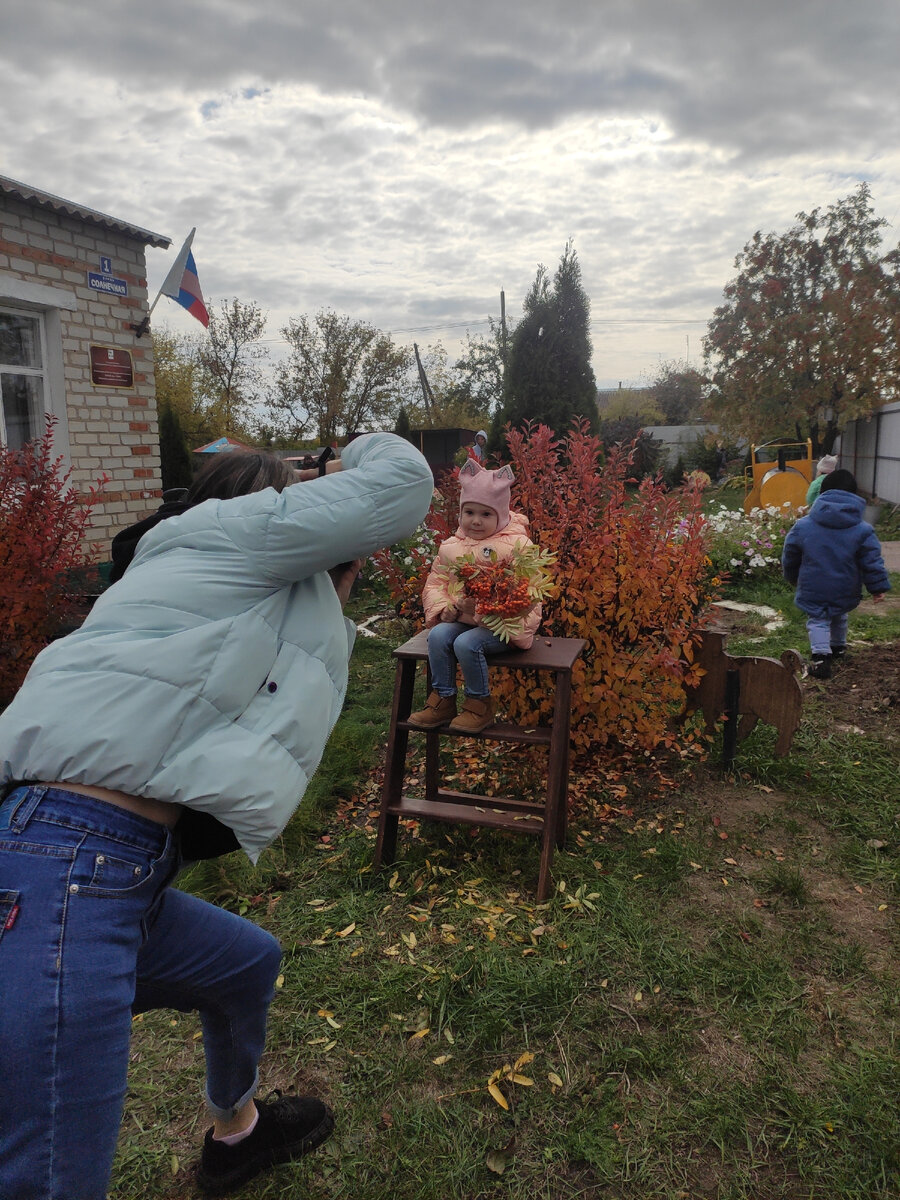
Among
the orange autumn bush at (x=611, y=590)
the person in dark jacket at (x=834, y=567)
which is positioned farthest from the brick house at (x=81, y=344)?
the person in dark jacket at (x=834, y=567)

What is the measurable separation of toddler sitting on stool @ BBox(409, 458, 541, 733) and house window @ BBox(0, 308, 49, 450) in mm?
5965

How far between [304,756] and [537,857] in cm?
224

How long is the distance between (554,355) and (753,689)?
10.8 meters

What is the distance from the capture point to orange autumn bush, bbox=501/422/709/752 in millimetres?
3938

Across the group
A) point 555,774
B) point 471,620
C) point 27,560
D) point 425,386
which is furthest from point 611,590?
point 425,386

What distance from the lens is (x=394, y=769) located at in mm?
3453

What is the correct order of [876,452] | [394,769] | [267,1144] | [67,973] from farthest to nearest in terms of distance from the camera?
[876,452] → [394,769] → [267,1144] → [67,973]

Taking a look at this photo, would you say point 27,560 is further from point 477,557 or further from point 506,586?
point 506,586

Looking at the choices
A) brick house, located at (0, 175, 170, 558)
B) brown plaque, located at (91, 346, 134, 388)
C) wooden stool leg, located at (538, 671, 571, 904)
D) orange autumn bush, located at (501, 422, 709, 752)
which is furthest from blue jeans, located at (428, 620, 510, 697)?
brown plaque, located at (91, 346, 134, 388)

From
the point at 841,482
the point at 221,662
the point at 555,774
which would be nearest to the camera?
the point at 221,662

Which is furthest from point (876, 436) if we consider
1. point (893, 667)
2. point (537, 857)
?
point (537, 857)

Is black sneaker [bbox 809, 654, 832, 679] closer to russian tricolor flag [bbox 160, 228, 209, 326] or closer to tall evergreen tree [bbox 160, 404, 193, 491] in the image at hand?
russian tricolor flag [bbox 160, 228, 209, 326]

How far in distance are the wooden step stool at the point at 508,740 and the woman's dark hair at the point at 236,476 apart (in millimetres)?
1741

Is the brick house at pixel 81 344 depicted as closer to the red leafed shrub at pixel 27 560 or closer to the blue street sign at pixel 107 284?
the blue street sign at pixel 107 284
